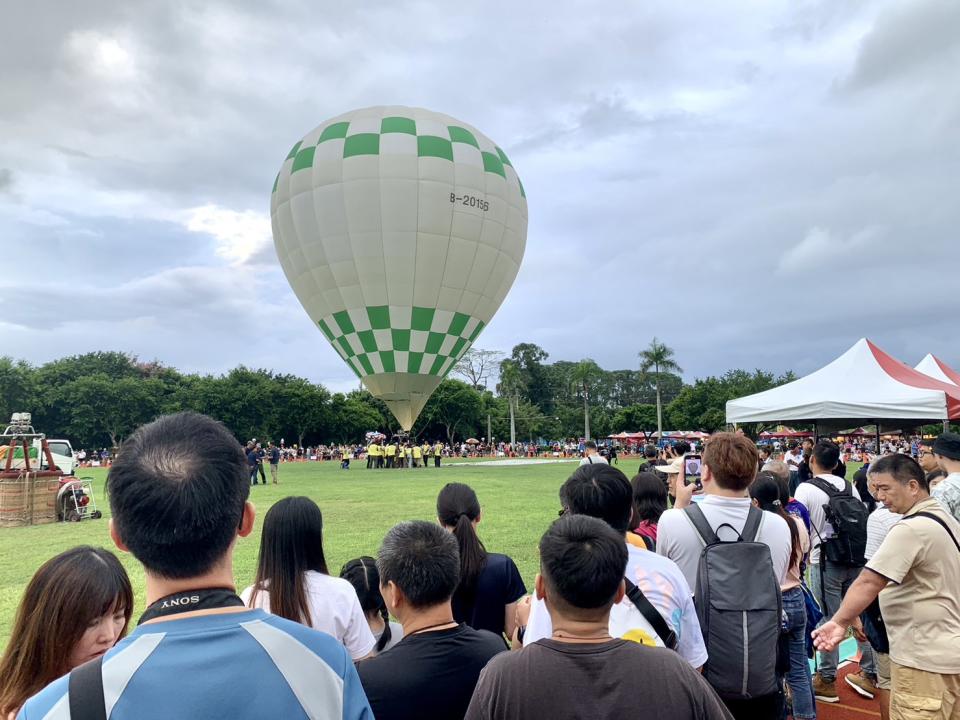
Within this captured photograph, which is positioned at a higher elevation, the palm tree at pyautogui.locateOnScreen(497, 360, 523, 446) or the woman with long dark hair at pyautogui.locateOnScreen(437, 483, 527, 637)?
the palm tree at pyautogui.locateOnScreen(497, 360, 523, 446)

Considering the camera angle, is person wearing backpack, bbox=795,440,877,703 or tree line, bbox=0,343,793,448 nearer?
person wearing backpack, bbox=795,440,877,703

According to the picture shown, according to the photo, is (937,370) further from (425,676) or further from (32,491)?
(32,491)

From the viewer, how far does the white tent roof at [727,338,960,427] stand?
386 inches

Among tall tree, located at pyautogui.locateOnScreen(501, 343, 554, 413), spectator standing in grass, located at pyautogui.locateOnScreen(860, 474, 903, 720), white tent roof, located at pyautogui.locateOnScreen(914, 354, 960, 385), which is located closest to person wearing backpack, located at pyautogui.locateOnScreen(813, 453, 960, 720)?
spectator standing in grass, located at pyautogui.locateOnScreen(860, 474, 903, 720)

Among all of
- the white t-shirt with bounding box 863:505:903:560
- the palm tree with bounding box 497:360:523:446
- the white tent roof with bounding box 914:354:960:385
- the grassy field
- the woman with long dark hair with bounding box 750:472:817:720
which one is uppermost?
the palm tree with bounding box 497:360:523:446

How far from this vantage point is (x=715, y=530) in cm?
317

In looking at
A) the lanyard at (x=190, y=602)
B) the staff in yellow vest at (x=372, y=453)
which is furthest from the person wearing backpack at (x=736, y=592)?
the staff in yellow vest at (x=372, y=453)

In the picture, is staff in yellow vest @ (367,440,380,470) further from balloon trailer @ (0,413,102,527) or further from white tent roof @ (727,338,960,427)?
white tent roof @ (727,338,960,427)

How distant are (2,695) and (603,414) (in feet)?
275

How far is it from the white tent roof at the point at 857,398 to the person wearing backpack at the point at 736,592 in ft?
26.0

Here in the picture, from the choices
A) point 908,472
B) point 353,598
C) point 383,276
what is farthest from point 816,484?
point 383,276

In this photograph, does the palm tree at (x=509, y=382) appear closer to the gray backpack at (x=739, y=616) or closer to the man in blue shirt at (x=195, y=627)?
the gray backpack at (x=739, y=616)

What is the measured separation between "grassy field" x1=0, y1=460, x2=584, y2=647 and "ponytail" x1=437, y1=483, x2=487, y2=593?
13.2ft

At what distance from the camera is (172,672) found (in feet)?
4.19
